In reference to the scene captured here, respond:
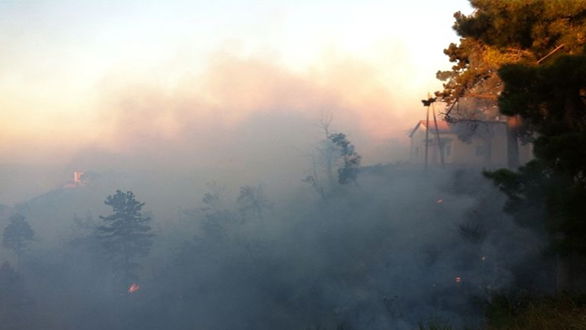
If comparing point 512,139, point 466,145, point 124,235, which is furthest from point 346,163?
point 512,139

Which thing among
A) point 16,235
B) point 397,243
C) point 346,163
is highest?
point 346,163

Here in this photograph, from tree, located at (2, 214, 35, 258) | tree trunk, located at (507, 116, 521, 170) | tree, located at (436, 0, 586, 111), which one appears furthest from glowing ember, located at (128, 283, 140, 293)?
tree, located at (436, 0, 586, 111)

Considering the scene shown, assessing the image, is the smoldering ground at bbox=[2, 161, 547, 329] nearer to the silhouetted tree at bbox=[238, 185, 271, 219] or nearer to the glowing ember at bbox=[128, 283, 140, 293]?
the silhouetted tree at bbox=[238, 185, 271, 219]

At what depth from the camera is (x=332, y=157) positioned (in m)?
51.9

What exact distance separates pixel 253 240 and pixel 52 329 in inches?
671

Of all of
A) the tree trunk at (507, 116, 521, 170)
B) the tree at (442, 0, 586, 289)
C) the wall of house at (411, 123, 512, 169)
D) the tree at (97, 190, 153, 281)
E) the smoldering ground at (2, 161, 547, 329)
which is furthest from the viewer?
the tree at (97, 190, 153, 281)

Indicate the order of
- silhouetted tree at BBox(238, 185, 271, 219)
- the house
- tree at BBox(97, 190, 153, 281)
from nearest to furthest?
1. the house
2. tree at BBox(97, 190, 153, 281)
3. silhouetted tree at BBox(238, 185, 271, 219)

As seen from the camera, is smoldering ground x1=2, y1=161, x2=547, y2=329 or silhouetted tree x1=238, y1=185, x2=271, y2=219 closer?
smoldering ground x1=2, y1=161, x2=547, y2=329

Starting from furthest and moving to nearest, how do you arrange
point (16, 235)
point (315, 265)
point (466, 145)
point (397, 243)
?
point (16, 235)
point (466, 145)
point (315, 265)
point (397, 243)

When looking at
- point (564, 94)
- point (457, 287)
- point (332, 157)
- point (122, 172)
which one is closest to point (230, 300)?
point (457, 287)

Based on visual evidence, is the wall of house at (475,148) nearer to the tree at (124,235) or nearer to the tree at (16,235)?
the tree at (124,235)

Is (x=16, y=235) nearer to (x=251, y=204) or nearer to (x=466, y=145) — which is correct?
(x=251, y=204)

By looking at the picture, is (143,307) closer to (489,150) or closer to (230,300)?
(230,300)

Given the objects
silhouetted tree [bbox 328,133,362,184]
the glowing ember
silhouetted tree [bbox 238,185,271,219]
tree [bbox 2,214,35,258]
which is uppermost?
silhouetted tree [bbox 328,133,362,184]
